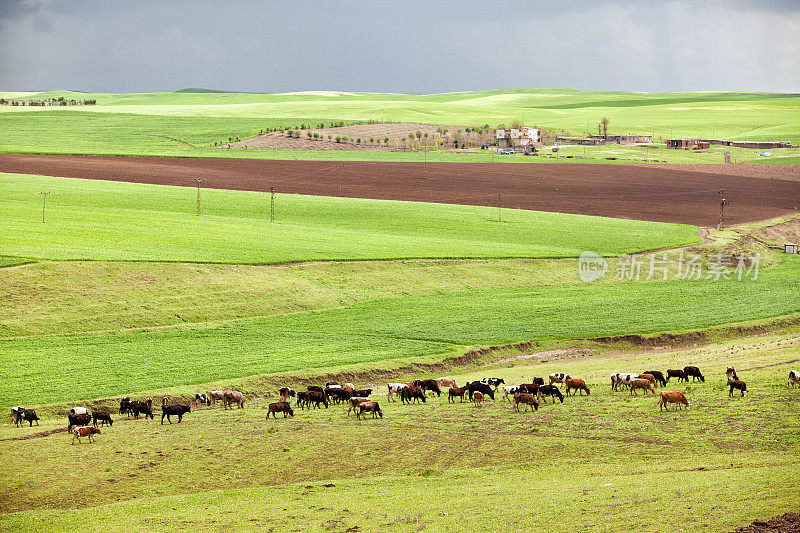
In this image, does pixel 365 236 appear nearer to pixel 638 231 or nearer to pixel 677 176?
pixel 638 231

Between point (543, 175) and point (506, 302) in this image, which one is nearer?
point (506, 302)

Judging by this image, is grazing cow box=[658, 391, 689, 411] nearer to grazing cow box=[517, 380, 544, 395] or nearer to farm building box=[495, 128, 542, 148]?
grazing cow box=[517, 380, 544, 395]

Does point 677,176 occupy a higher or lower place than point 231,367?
higher

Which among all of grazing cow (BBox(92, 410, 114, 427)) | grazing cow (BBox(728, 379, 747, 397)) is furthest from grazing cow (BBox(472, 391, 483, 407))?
grazing cow (BBox(92, 410, 114, 427))

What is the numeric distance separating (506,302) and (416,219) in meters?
33.7

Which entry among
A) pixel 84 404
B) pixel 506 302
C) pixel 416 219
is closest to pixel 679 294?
pixel 506 302

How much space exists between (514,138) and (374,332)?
14411 cm

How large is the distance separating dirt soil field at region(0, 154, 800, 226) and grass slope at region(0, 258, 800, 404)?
36.6m

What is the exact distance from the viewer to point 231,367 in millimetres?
46844

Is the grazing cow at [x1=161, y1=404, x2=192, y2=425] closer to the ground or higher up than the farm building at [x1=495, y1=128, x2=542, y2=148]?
closer to the ground

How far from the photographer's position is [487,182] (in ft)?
428

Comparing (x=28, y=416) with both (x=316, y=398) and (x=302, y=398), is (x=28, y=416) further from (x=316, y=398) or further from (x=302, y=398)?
(x=316, y=398)

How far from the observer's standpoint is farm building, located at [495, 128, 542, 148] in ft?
633

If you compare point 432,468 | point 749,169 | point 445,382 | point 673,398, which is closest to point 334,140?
point 749,169
